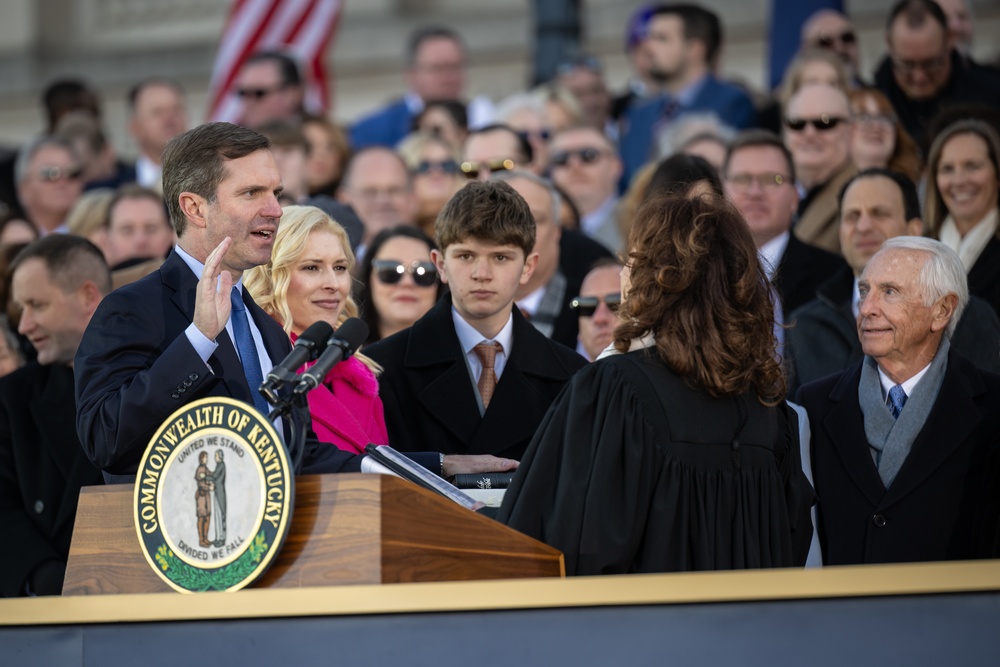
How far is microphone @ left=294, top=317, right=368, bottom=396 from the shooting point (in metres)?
4.13

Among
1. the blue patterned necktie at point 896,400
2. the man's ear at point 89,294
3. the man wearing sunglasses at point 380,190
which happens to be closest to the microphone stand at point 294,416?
the blue patterned necktie at point 896,400

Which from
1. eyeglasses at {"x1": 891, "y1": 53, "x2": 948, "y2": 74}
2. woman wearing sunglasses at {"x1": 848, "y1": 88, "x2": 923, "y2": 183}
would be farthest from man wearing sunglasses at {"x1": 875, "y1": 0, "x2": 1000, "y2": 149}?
woman wearing sunglasses at {"x1": 848, "y1": 88, "x2": 923, "y2": 183}

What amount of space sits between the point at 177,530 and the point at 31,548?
2698 millimetres

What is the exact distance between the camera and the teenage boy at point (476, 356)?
20.3 ft

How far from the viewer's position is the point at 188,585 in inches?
162

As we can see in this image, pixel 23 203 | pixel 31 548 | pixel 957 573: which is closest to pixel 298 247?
pixel 31 548

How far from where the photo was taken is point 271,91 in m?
11.2

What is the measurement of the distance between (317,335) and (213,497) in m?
0.50

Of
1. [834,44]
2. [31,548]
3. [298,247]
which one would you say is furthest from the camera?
[834,44]

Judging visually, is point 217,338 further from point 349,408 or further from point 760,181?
point 760,181

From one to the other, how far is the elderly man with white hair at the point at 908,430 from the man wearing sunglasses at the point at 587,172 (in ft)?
12.1

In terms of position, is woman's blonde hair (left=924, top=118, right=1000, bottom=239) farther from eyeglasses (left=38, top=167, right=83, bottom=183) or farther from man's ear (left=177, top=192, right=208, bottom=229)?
eyeglasses (left=38, top=167, right=83, bottom=183)

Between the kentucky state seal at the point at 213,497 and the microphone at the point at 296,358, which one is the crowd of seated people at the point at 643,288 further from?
the microphone at the point at 296,358

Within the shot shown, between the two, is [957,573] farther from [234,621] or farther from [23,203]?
[23,203]
